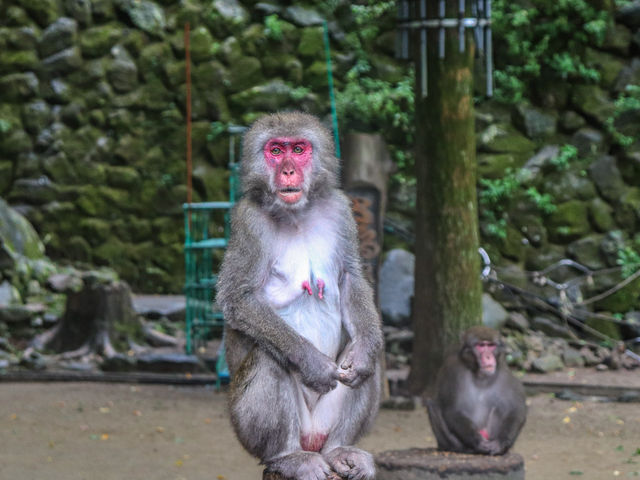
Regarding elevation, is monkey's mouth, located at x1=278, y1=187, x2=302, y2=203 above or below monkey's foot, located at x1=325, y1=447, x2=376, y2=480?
above

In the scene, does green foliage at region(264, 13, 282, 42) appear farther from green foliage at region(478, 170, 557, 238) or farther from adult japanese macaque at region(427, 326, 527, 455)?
adult japanese macaque at region(427, 326, 527, 455)

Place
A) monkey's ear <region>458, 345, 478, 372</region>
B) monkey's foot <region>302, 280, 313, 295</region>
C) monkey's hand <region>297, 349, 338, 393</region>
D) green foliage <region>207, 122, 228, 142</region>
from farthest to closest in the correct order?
1. green foliage <region>207, 122, 228, 142</region>
2. monkey's ear <region>458, 345, 478, 372</region>
3. monkey's foot <region>302, 280, 313, 295</region>
4. monkey's hand <region>297, 349, 338, 393</region>

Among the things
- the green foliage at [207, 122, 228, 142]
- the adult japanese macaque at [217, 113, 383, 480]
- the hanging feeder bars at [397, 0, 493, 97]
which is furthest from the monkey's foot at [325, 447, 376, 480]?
the green foliage at [207, 122, 228, 142]

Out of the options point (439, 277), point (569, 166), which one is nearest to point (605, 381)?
point (439, 277)

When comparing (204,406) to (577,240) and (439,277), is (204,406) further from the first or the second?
(577,240)

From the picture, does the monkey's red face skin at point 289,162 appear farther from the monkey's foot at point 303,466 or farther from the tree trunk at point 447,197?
the tree trunk at point 447,197

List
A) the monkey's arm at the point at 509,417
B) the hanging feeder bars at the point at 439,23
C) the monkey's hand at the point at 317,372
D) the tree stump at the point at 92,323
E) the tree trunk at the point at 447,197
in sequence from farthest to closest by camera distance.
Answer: the tree stump at the point at 92,323
the tree trunk at the point at 447,197
the hanging feeder bars at the point at 439,23
the monkey's arm at the point at 509,417
the monkey's hand at the point at 317,372

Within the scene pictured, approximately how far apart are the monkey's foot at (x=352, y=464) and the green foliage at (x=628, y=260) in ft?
24.8

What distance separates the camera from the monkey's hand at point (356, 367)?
2.72 meters

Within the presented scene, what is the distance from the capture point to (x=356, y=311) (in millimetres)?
2902

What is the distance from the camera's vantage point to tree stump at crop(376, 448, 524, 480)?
4526 millimetres

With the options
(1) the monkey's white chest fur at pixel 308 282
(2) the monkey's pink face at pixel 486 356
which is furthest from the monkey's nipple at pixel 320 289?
(2) the monkey's pink face at pixel 486 356

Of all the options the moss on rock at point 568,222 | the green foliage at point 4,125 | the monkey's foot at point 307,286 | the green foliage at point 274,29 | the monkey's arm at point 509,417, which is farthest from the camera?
the green foliage at point 4,125

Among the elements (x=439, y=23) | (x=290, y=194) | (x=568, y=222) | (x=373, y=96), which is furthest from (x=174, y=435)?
(x=568, y=222)
